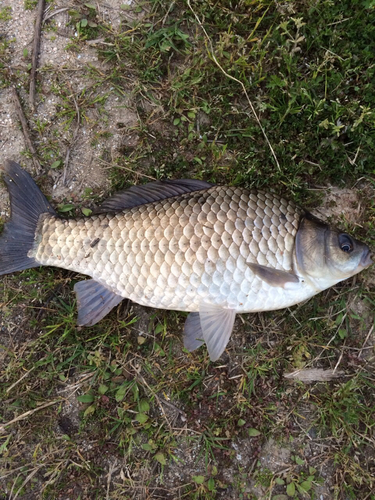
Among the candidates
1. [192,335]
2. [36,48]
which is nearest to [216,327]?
[192,335]

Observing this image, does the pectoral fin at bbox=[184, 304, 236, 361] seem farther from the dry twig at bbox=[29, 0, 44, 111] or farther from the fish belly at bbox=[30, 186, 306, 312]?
the dry twig at bbox=[29, 0, 44, 111]

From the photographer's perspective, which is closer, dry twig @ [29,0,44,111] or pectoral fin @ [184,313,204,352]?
pectoral fin @ [184,313,204,352]

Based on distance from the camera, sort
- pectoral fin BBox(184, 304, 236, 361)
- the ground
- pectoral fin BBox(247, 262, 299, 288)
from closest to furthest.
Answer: pectoral fin BBox(247, 262, 299, 288), pectoral fin BBox(184, 304, 236, 361), the ground

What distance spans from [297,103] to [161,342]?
174cm

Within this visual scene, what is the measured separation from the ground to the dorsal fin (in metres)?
0.20

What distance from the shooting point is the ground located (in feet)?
7.53

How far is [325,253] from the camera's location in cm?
209

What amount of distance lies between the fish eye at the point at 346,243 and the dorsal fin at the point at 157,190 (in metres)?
0.81

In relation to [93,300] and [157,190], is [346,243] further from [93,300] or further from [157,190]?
[93,300]

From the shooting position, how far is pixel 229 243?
6.68ft

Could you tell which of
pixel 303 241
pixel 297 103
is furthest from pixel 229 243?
pixel 297 103

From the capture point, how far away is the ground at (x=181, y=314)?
229 centimetres

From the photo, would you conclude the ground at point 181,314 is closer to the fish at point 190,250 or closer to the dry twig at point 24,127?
the dry twig at point 24,127

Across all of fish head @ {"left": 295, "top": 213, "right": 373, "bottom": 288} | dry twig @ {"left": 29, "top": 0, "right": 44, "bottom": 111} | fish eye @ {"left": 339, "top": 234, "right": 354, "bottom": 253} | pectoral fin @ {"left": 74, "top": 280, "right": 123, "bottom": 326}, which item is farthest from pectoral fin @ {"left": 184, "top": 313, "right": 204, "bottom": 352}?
dry twig @ {"left": 29, "top": 0, "right": 44, "bottom": 111}
